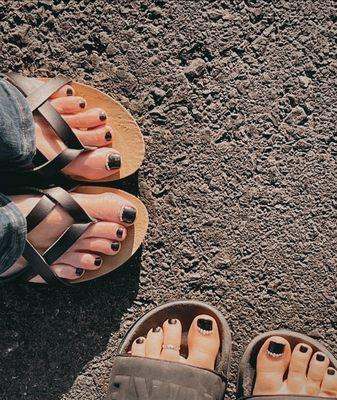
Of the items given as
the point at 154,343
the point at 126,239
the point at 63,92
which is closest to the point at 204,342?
the point at 154,343

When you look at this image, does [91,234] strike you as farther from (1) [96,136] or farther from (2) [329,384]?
(2) [329,384]

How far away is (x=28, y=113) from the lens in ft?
5.51

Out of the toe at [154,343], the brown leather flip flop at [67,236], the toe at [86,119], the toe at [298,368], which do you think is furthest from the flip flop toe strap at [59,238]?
the toe at [298,368]

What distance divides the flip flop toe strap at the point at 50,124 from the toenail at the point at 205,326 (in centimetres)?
65

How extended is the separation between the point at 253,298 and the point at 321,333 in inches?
9.6

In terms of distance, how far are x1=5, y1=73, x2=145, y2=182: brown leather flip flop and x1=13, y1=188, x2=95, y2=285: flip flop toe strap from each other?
0.25 ft

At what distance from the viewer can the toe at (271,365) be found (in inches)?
72.2

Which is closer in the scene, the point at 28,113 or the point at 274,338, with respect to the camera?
the point at 28,113

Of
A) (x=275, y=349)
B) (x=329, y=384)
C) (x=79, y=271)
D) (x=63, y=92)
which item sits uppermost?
(x=63, y=92)

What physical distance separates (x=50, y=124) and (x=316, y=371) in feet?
3.72

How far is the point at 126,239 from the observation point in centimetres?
186

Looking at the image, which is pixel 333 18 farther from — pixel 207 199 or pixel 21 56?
pixel 21 56

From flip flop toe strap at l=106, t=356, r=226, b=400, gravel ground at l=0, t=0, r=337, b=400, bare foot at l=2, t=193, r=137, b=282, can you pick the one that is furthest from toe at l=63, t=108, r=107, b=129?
flip flop toe strap at l=106, t=356, r=226, b=400

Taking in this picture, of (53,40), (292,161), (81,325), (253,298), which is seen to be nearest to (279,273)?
(253,298)
